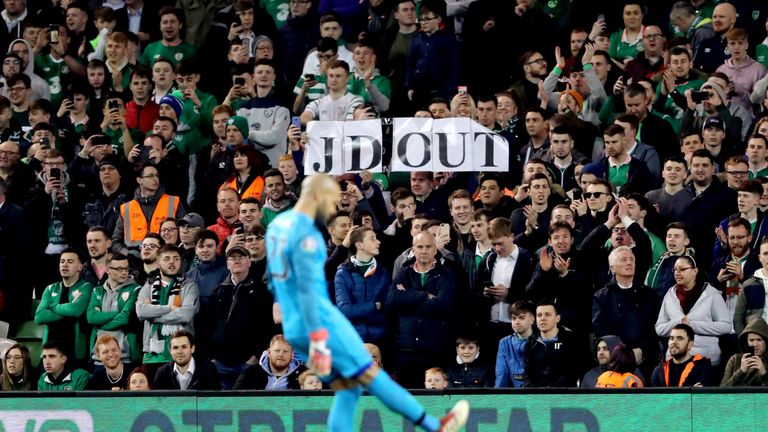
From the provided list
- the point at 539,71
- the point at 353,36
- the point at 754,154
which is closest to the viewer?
the point at 754,154

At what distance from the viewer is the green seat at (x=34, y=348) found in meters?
17.2

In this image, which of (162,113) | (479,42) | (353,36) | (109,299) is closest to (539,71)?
(479,42)

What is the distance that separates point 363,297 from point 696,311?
298cm

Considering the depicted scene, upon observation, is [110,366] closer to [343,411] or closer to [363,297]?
[363,297]

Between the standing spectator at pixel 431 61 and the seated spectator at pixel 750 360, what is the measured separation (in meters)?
5.88

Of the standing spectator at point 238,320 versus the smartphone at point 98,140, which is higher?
the smartphone at point 98,140

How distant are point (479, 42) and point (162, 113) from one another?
376 cm

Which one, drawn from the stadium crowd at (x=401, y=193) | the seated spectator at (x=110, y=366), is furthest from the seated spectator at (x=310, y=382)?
the seated spectator at (x=110, y=366)

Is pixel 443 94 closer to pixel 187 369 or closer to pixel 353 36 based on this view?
pixel 353 36

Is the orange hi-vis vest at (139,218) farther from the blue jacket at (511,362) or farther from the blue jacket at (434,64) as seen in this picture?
the blue jacket at (511,362)

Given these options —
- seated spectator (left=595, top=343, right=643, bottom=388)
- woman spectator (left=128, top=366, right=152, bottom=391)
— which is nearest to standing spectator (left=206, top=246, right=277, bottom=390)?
woman spectator (left=128, top=366, right=152, bottom=391)

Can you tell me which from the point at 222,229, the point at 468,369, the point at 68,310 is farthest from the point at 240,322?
the point at 468,369

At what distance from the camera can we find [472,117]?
17828 mm

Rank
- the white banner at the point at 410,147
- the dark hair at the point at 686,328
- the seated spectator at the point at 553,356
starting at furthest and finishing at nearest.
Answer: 1. the white banner at the point at 410,147
2. the seated spectator at the point at 553,356
3. the dark hair at the point at 686,328
